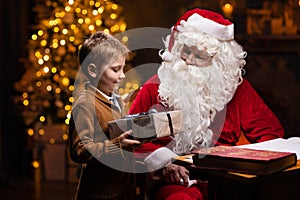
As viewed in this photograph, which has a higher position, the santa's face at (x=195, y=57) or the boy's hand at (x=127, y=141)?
the santa's face at (x=195, y=57)

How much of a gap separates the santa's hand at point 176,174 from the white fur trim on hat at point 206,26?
0.66 meters

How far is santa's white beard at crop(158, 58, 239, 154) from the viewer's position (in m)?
2.75

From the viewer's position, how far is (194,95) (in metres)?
2.80

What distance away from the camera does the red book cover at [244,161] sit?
202cm

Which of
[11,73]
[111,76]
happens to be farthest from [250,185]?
[11,73]

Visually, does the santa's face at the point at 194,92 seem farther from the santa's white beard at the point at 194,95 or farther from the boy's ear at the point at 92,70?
the boy's ear at the point at 92,70

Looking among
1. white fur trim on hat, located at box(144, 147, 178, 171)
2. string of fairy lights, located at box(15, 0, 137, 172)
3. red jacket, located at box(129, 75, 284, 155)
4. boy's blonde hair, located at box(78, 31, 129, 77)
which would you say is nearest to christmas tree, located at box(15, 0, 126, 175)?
string of fairy lights, located at box(15, 0, 137, 172)

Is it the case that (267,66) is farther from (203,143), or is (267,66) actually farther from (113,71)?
(113,71)

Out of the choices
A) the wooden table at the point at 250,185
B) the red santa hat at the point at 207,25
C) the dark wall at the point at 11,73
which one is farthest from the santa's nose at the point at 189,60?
the dark wall at the point at 11,73

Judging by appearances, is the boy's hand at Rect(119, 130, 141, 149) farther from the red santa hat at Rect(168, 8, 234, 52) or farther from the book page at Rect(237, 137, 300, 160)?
the red santa hat at Rect(168, 8, 234, 52)

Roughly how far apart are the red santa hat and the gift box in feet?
A: 2.08

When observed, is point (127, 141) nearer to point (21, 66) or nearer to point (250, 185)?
point (250, 185)

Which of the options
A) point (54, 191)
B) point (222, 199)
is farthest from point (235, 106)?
point (54, 191)

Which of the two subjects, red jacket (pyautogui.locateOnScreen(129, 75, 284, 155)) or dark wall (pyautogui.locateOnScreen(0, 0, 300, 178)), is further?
dark wall (pyautogui.locateOnScreen(0, 0, 300, 178))
